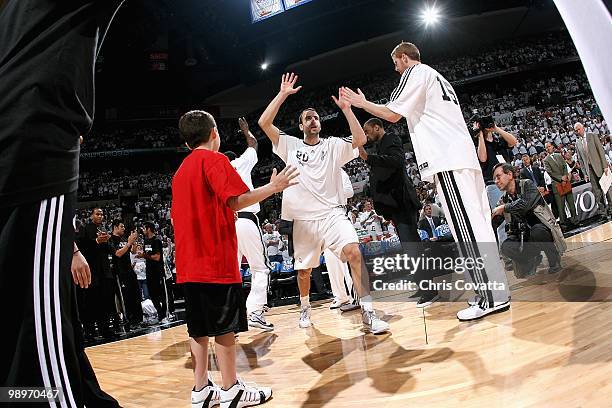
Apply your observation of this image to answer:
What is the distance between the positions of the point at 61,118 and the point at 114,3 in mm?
386

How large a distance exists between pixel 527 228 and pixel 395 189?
1.68 metres

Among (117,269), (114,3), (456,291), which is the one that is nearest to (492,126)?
(456,291)

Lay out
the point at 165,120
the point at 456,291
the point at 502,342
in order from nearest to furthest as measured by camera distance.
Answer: the point at 502,342
the point at 456,291
the point at 165,120

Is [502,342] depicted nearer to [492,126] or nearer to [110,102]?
[492,126]

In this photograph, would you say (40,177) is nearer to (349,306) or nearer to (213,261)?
(213,261)

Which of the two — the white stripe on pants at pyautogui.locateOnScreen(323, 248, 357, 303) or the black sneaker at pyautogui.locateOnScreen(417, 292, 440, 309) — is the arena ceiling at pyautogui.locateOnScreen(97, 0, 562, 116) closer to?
the white stripe on pants at pyautogui.locateOnScreen(323, 248, 357, 303)

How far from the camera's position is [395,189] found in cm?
482

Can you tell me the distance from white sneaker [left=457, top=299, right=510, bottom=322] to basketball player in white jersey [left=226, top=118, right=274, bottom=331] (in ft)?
6.96

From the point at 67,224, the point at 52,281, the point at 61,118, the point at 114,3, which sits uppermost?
the point at 114,3

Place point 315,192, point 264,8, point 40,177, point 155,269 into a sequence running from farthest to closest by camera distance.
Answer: point 264,8, point 155,269, point 315,192, point 40,177

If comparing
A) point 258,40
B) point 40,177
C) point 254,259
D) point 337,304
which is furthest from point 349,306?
point 258,40

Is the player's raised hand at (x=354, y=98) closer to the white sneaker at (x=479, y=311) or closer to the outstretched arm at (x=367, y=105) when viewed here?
the outstretched arm at (x=367, y=105)

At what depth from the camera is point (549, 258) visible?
489 cm

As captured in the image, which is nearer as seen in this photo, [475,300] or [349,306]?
[475,300]
